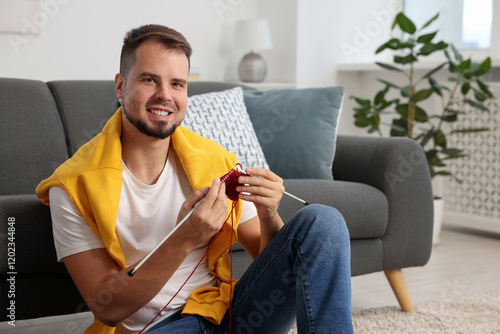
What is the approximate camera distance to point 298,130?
95.8 inches

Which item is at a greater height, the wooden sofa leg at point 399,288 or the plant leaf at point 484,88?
the plant leaf at point 484,88

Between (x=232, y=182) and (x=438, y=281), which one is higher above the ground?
(x=232, y=182)

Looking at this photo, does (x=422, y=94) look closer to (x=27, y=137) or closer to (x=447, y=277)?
(x=447, y=277)

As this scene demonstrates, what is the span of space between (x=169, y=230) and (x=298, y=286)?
313 mm

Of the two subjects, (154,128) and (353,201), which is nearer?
(154,128)

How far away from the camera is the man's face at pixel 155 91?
1.35 m

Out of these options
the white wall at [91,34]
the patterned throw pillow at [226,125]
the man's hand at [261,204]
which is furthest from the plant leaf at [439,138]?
the man's hand at [261,204]

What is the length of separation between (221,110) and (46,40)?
1.63 meters

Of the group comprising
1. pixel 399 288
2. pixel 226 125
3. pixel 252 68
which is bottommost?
pixel 399 288

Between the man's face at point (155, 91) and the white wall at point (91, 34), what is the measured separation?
224 centimetres

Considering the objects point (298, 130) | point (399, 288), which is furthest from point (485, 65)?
point (399, 288)

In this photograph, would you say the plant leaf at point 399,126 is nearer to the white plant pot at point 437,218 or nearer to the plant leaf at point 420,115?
the plant leaf at point 420,115

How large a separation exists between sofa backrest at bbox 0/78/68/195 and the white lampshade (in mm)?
1867

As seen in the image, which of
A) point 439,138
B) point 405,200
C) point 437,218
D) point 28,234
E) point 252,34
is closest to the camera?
point 28,234
